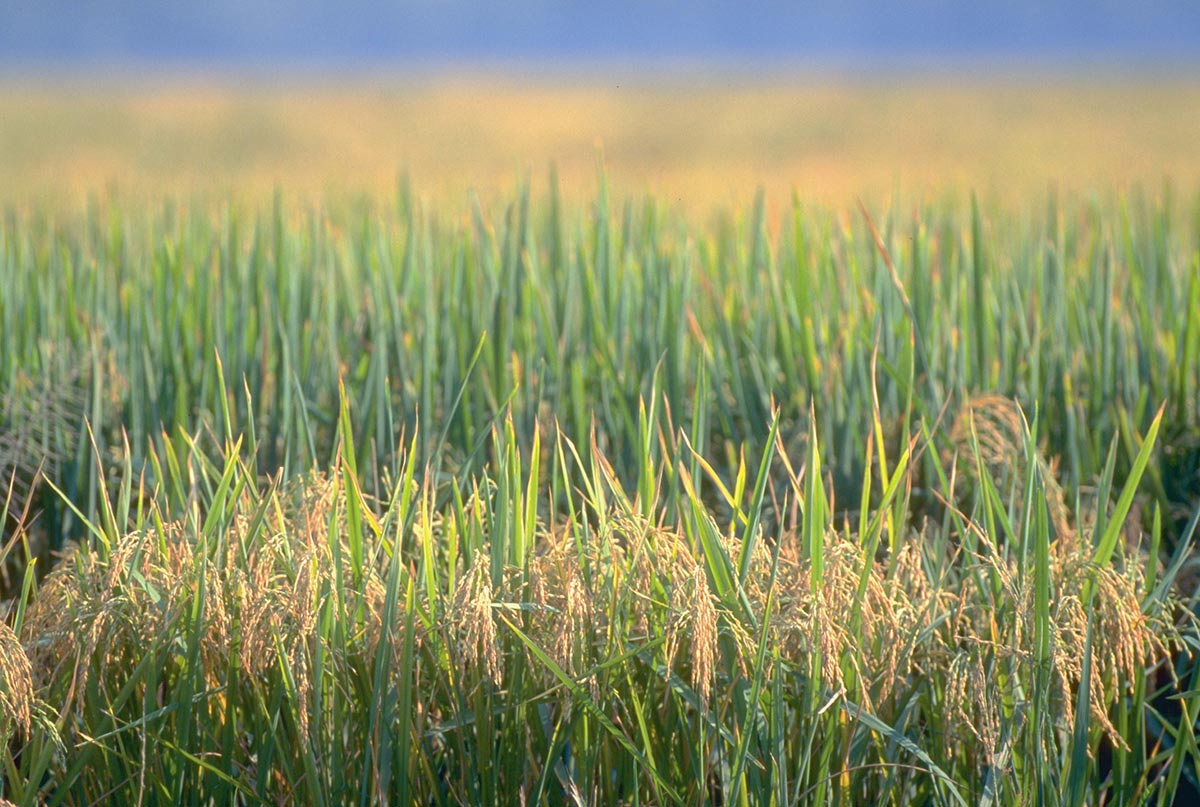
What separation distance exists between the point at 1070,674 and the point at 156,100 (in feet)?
186

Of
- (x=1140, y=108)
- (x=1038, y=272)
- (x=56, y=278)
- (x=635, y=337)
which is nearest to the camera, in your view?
(x=635, y=337)

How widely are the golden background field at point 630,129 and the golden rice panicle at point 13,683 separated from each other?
13.0 m

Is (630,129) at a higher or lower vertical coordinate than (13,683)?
higher

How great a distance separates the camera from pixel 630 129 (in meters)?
40.6

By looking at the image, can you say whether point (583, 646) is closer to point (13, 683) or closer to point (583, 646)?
point (583, 646)

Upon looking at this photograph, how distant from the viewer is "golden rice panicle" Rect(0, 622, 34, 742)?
1.25 meters

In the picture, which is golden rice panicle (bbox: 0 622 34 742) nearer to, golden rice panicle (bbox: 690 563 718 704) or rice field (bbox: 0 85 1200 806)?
rice field (bbox: 0 85 1200 806)

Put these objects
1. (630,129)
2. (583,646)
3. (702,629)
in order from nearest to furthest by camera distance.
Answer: (702,629) → (583,646) → (630,129)

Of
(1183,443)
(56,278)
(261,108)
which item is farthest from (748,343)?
(261,108)

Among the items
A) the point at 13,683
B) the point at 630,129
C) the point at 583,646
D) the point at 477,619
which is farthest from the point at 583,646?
the point at 630,129

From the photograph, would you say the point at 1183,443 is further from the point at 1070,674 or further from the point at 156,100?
the point at 156,100

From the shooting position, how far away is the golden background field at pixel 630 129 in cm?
2223

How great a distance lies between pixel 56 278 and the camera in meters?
3.06

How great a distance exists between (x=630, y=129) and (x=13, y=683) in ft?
133
